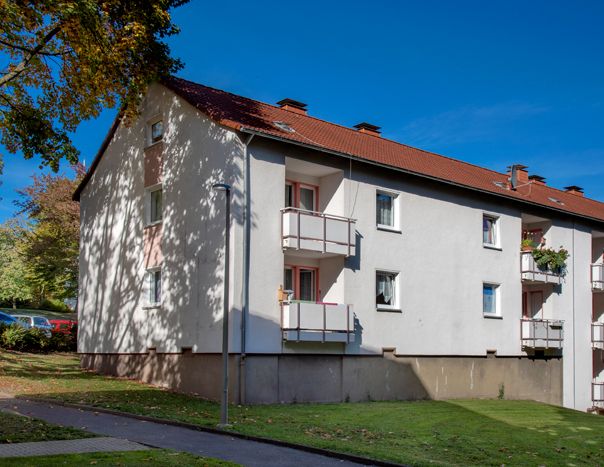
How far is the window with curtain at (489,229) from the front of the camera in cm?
2928

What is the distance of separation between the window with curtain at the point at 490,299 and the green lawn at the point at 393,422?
4092 millimetres

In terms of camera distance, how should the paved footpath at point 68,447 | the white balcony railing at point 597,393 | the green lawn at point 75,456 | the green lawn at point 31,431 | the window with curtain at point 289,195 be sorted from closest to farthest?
1. the green lawn at point 75,456
2. the paved footpath at point 68,447
3. the green lawn at point 31,431
4. the window with curtain at point 289,195
5. the white balcony railing at point 597,393

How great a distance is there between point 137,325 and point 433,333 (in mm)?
10342

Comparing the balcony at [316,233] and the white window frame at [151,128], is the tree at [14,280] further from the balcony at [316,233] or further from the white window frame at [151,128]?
the balcony at [316,233]

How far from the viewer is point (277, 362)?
845 inches

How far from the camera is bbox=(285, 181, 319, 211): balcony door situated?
2453 cm

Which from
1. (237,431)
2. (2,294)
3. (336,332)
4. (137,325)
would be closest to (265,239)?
(336,332)

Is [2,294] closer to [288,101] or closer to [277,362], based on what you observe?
[288,101]

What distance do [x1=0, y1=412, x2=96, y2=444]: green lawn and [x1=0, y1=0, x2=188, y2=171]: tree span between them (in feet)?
31.3

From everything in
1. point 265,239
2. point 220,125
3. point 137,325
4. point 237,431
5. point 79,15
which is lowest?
point 237,431

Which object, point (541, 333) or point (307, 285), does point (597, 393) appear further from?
point (307, 285)

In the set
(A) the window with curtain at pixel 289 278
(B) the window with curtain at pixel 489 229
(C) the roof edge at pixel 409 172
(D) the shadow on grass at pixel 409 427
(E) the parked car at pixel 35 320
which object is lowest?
(D) the shadow on grass at pixel 409 427

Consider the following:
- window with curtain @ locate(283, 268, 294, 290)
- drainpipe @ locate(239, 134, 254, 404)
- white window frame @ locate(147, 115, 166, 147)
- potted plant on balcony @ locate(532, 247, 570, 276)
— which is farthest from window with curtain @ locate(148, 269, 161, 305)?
potted plant on balcony @ locate(532, 247, 570, 276)

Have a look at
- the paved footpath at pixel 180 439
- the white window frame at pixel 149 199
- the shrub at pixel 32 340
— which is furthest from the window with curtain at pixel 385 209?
the shrub at pixel 32 340
